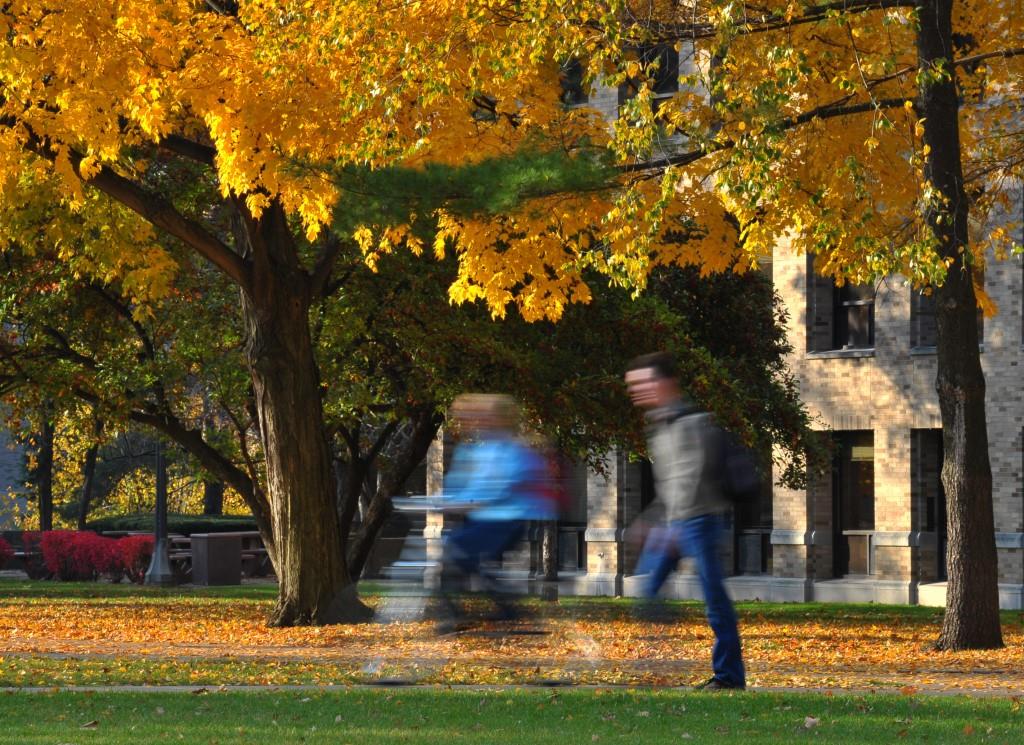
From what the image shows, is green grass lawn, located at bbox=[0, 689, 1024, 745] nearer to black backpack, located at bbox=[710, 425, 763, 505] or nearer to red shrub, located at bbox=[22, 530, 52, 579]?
black backpack, located at bbox=[710, 425, 763, 505]

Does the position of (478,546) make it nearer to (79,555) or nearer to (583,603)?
(583,603)

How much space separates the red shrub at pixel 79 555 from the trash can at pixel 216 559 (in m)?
3.32

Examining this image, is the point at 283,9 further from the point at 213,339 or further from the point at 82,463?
the point at 82,463

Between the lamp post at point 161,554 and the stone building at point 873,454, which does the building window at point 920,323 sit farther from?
the lamp post at point 161,554

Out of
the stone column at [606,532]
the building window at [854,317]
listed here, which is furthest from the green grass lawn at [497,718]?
the stone column at [606,532]

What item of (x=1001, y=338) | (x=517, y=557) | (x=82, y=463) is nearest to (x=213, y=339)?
(x=517, y=557)

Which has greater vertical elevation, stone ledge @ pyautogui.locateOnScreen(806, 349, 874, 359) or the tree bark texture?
stone ledge @ pyautogui.locateOnScreen(806, 349, 874, 359)

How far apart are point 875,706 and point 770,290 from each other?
58.0ft

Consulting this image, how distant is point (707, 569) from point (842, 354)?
2135 cm

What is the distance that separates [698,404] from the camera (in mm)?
21344

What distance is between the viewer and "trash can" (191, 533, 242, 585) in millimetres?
35844

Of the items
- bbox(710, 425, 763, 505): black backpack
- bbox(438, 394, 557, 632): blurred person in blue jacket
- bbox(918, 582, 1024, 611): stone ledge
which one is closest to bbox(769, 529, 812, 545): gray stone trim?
bbox(918, 582, 1024, 611): stone ledge

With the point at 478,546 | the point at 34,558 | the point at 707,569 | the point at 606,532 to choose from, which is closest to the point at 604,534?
the point at 606,532

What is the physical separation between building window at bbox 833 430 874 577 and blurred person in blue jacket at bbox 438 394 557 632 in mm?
20149
